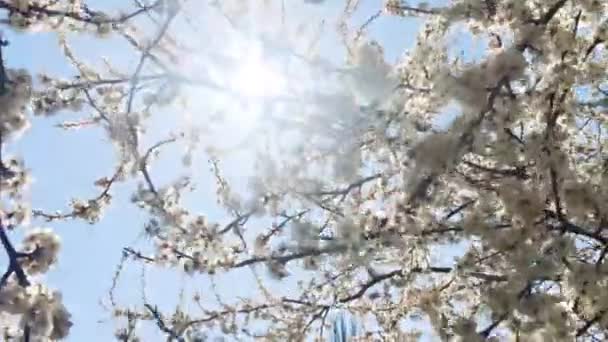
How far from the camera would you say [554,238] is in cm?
357

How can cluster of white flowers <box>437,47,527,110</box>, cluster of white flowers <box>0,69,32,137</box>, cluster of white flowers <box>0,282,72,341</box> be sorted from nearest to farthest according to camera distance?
cluster of white flowers <box>0,282,72,341</box> → cluster of white flowers <box>437,47,527,110</box> → cluster of white flowers <box>0,69,32,137</box>

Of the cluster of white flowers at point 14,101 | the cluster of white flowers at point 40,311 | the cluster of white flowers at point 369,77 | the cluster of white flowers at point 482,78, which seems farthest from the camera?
the cluster of white flowers at point 369,77

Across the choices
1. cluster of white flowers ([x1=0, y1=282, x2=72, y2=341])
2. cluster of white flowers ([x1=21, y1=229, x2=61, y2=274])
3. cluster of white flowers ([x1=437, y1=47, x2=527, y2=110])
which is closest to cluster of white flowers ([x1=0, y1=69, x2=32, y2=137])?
cluster of white flowers ([x1=21, y1=229, x2=61, y2=274])

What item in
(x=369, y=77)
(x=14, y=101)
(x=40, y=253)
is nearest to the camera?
(x=40, y=253)

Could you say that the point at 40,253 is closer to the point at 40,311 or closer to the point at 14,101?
the point at 40,311

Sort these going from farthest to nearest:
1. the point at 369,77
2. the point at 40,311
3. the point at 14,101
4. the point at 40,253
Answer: the point at 369,77 → the point at 14,101 → the point at 40,253 → the point at 40,311

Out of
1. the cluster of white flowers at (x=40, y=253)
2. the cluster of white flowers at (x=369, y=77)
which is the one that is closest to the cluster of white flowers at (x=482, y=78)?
the cluster of white flowers at (x=369, y=77)

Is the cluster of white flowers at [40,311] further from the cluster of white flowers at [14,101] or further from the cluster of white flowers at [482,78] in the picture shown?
the cluster of white flowers at [482,78]

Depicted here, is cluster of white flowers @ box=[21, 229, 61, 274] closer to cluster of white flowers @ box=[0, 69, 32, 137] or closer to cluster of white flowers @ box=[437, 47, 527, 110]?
cluster of white flowers @ box=[0, 69, 32, 137]

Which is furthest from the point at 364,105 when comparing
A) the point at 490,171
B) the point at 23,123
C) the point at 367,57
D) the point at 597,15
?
the point at 23,123

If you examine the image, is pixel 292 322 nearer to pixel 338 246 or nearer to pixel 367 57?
pixel 338 246

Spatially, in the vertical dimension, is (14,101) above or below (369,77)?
below

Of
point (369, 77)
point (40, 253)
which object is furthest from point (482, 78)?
point (40, 253)

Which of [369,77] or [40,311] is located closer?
[40,311]
